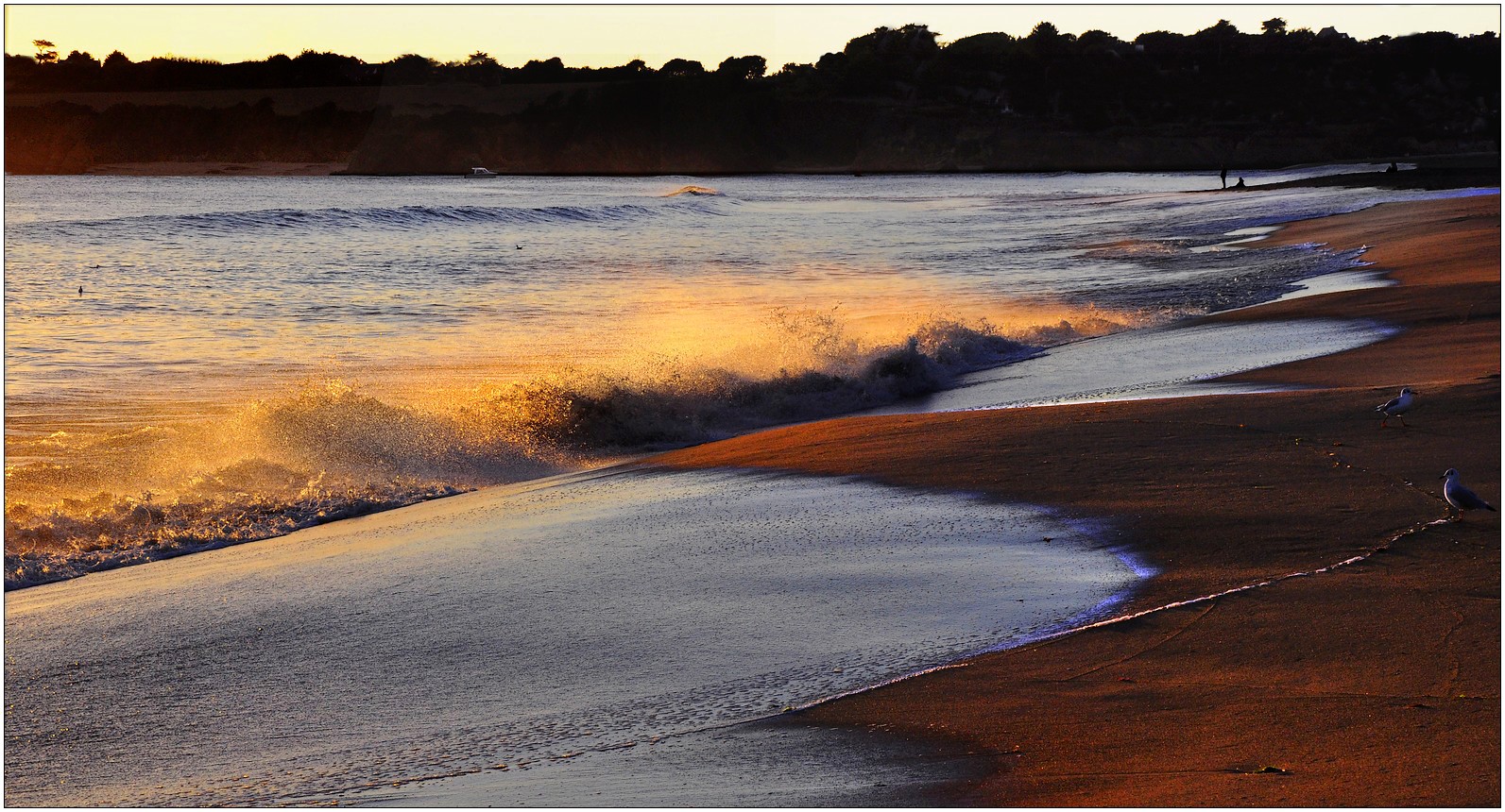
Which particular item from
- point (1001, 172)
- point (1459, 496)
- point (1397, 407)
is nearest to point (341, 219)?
point (1397, 407)

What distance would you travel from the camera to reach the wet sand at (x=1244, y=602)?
3.78 m

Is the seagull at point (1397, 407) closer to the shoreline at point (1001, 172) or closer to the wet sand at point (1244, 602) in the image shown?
the wet sand at point (1244, 602)

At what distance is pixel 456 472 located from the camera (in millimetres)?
9203

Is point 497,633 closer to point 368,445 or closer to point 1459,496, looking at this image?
point 1459,496

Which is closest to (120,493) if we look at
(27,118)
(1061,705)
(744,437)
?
(744,437)

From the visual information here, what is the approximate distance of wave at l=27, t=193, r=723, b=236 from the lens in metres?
37.2

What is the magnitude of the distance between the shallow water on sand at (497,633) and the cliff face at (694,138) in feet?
358

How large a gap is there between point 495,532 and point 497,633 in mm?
1814

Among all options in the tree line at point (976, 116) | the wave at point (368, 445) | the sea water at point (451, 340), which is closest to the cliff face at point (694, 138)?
the tree line at point (976, 116)

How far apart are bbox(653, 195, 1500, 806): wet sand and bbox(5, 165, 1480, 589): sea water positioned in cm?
181

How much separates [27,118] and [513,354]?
85.2 m

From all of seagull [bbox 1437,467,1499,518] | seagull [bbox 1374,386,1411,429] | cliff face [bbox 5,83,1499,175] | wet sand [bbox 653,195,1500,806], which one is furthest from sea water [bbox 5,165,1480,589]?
cliff face [bbox 5,83,1499,175]

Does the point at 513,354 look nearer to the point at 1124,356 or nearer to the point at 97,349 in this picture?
the point at 97,349

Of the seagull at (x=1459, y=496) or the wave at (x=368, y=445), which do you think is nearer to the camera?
the seagull at (x=1459, y=496)
